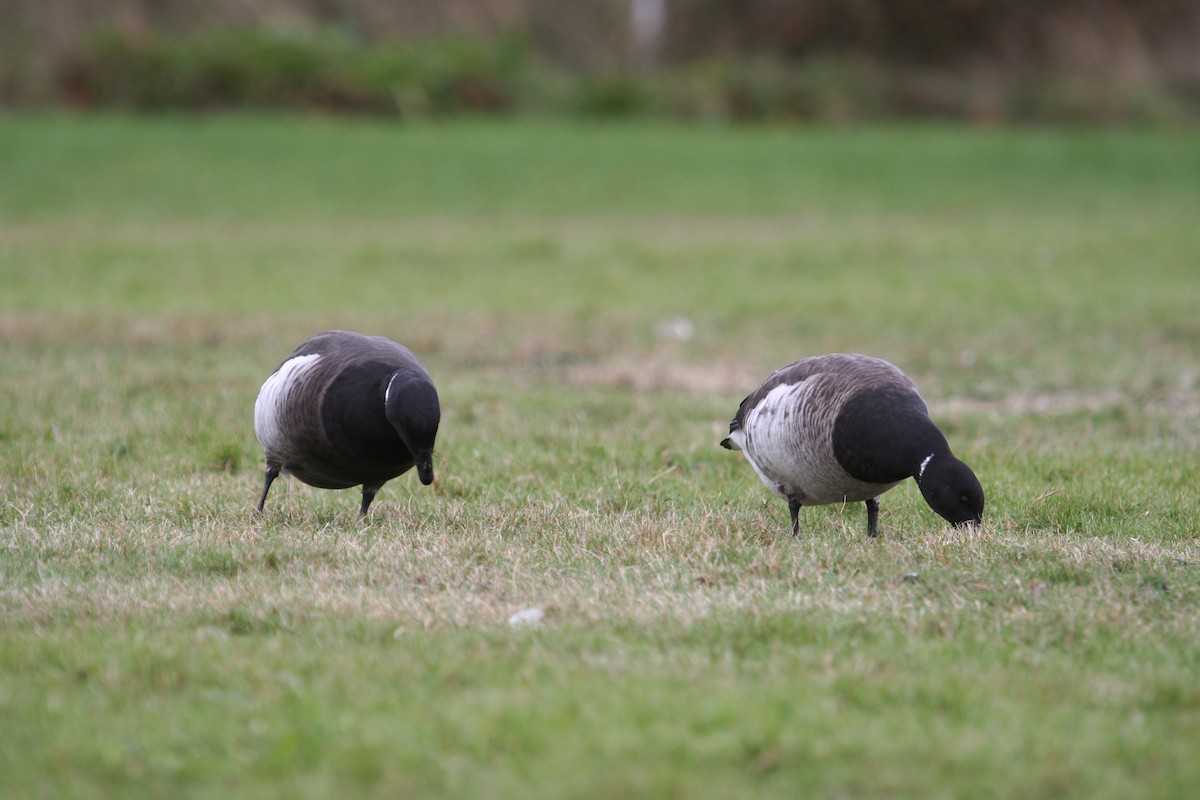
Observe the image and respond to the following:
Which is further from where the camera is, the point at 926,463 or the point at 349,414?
the point at 349,414

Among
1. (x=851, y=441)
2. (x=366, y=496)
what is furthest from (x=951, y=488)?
(x=366, y=496)

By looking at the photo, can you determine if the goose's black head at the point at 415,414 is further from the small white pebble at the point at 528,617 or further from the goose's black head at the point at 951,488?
the goose's black head at the point at 951,488

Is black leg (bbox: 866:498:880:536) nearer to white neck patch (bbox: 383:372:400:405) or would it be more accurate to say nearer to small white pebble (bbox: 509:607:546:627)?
small white pebble (bbox: 509:607:546:627)

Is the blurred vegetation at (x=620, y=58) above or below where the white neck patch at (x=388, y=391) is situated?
above

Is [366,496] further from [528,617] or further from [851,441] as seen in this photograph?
[851,441]

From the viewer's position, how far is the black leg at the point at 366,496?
613 cm

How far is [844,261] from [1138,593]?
13.3 meters

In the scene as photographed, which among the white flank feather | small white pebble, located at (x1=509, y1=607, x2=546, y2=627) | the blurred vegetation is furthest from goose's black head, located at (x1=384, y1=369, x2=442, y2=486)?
the blurred vegetation

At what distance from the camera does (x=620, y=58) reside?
41.0 metres

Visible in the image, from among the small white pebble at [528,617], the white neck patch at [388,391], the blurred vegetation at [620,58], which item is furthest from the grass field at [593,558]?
the blurred vegetation at [620,58]

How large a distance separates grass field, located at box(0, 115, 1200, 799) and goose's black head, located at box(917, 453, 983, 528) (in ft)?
0.58

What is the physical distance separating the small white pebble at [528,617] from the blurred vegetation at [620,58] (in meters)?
27.7

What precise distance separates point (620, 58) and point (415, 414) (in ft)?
122

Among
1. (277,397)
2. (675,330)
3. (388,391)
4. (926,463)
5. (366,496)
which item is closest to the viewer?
(926,463)
